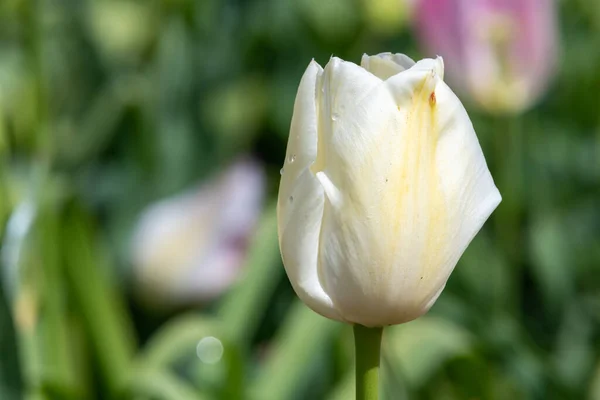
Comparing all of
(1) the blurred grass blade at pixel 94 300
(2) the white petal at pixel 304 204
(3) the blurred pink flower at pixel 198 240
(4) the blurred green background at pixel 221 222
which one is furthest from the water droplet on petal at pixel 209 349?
(2) the white petal at pixel 304 204

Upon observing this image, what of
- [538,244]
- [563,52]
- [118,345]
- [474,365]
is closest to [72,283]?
[118,345]

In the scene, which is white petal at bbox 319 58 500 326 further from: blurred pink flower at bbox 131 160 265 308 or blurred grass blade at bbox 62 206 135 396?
blurred pink flower at bbox 131 160 265 308

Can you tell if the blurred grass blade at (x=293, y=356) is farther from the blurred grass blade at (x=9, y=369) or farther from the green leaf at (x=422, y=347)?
the blurred grass blade at (x=9, y=369)

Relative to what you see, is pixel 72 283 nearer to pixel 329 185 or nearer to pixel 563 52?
pixel 329 185

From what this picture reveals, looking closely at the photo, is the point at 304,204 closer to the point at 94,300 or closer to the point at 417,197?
the point at 417,197

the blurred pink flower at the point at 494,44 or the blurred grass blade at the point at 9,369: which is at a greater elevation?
the blurred pink flower at the point at 494,44

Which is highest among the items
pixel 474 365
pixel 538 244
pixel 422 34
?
pixel 422 34

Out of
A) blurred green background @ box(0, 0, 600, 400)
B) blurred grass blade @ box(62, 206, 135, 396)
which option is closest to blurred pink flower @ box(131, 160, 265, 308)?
blurred green background @ box(0, 0, 600, 400)
